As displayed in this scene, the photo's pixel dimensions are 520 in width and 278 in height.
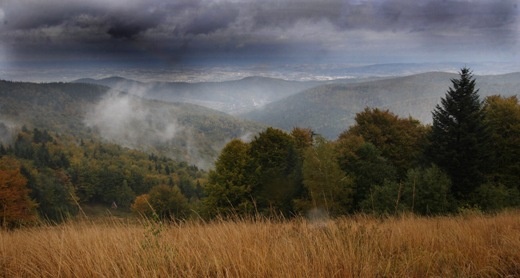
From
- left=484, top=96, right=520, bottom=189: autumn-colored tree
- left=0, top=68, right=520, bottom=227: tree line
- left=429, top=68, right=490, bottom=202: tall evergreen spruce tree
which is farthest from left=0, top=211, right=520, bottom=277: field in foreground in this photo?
left=484, top=96, right=520, bottom=189: autumn-colored tree

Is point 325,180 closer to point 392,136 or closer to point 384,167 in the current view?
point 384,167

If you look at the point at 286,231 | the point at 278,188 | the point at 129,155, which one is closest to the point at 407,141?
the point at 278,188

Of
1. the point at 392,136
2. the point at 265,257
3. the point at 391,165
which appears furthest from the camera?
the point at 392,136

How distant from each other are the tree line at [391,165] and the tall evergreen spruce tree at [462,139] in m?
0.08

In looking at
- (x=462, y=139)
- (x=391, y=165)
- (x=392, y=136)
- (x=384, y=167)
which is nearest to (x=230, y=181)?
(x=384, y=167)

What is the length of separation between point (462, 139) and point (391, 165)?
6817 mm

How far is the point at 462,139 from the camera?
103ft

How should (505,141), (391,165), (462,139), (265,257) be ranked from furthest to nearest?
(391,165), (505,141), (462,139), (265,257)

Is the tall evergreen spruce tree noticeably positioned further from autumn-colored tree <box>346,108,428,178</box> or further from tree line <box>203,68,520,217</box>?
autumn-colored tree <box>346,108,428,178</box>

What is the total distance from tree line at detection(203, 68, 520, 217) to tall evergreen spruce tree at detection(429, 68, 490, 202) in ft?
0.25

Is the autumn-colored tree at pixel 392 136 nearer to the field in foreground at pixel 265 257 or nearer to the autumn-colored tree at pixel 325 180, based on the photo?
the autumn-colored tree at pixel 325 180

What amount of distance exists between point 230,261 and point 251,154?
36.7m

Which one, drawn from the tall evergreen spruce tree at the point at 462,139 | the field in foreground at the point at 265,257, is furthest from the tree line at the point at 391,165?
the field in foreground at the point at 265,257

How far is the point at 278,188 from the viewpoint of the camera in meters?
35.5
